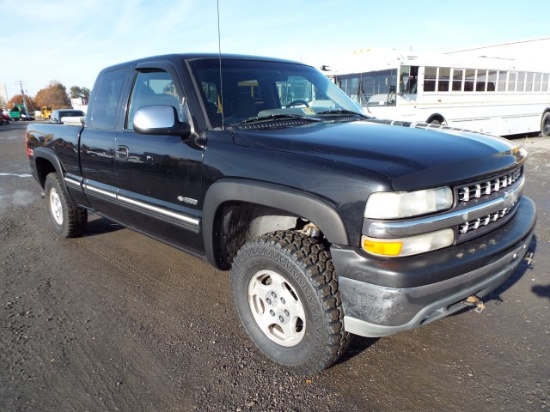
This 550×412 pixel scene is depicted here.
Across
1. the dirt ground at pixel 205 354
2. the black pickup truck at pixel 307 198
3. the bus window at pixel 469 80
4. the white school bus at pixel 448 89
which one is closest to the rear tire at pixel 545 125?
the white school bus at pixel 448 89

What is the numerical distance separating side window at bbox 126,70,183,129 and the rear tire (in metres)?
16.7

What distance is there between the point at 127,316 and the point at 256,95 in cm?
199

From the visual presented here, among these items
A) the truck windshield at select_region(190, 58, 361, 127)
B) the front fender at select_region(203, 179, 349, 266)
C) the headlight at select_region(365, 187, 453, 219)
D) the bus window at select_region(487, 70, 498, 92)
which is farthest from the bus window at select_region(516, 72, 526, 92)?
the front fender at select_region(203, 179, 349, 266)

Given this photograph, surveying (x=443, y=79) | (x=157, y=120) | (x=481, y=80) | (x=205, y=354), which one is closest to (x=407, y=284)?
(x=205, y=354)

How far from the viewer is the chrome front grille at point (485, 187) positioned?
214 centimetres

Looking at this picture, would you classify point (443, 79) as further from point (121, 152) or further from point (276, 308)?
point (276, 308)

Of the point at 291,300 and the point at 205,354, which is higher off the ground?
the point at 291,300

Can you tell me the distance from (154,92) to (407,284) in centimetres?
255

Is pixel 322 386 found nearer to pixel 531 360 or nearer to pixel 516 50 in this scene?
pixel 531 360

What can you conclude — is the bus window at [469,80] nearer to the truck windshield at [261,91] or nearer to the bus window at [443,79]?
the bus window at [443,79]

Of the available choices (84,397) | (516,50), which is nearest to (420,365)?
(84,397)

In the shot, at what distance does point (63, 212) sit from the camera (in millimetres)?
4859

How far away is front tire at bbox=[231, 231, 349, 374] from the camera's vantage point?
7.11ft

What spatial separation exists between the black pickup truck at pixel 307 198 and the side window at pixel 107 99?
0.10m
